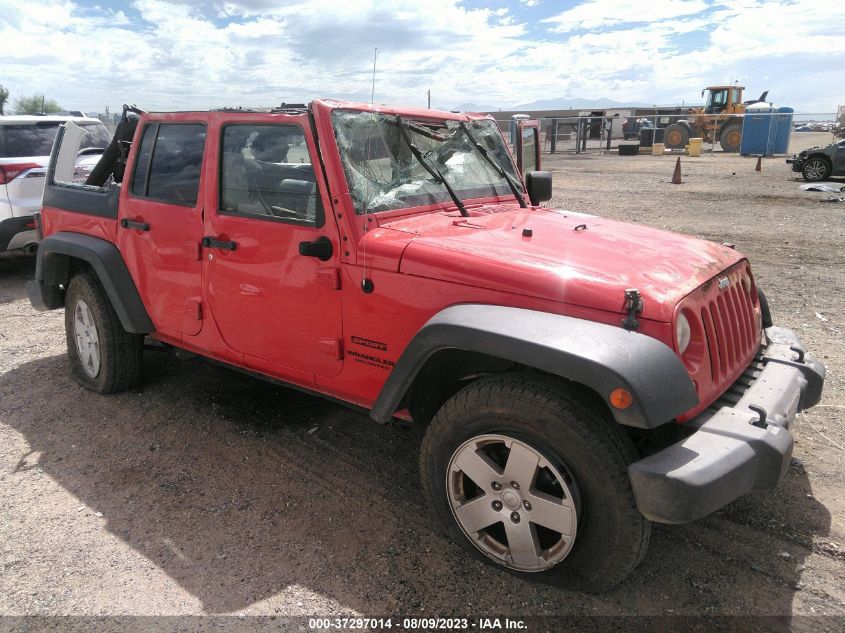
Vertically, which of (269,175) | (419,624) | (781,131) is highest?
(781,131)

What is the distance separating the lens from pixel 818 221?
11195mm

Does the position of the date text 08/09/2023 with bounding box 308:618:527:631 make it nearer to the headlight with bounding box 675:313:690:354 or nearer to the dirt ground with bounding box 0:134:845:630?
the dirt ground with bounding box 0:134:845:630

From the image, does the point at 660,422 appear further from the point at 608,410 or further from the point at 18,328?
the point at 18,328

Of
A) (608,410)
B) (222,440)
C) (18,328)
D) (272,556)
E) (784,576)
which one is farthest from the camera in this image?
(18,328)

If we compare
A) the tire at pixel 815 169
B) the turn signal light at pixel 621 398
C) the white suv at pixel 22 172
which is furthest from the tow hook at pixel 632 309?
the tire at pixel 815 169

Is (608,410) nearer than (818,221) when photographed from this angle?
Yes

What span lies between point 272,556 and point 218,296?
1455mm

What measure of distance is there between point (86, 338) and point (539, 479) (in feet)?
11.7

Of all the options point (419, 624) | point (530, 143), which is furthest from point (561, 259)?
point (530, 143)

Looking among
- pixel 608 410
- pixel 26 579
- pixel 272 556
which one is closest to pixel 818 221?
pixel 608 410

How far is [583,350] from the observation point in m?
2.20

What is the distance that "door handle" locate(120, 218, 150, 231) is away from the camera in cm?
385

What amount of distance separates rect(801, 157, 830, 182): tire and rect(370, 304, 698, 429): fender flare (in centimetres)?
1812

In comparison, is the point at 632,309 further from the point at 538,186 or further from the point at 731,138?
the point at 731,138
